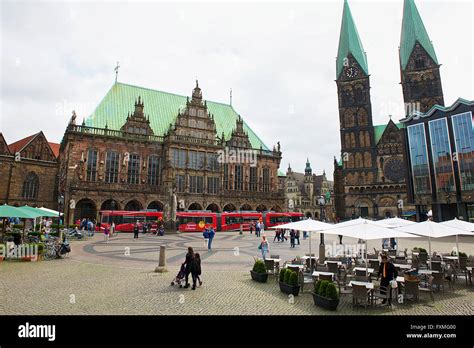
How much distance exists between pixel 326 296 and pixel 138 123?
38093mm

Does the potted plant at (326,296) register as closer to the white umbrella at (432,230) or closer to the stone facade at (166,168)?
the white umbrella at (432,230)

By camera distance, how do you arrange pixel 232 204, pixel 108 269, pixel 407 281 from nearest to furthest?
pixel 407 281 → pixel 108 269 → pixel 232 204

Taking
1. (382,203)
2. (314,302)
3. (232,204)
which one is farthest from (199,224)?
(382,203)

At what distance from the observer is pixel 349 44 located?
6406 cm

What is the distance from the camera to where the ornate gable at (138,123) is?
39.5 m

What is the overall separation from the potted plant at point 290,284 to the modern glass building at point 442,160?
125 feet

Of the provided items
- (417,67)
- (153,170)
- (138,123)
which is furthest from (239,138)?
A: (417,67)

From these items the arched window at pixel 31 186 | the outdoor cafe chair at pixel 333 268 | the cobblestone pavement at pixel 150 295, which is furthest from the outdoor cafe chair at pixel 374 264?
the arched window at pixel 31 186

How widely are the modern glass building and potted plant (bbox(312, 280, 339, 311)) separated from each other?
3853 cm

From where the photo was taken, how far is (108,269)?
1152cm

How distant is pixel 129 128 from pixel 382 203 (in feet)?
154

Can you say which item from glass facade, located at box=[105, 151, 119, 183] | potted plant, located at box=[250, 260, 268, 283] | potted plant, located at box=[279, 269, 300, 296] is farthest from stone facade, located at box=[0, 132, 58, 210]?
potted plant, located at box=[279, 269, 300, 296]

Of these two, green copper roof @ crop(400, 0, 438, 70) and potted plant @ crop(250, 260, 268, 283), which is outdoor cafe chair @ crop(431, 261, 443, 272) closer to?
potted plant @ crop(250, 260, 268, 283)
